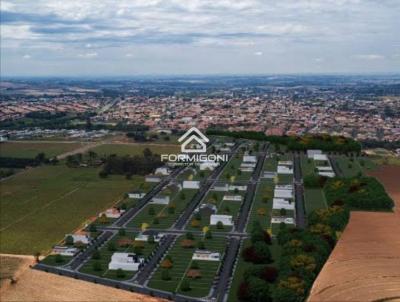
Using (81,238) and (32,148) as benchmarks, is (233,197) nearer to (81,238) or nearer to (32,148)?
(81,238)

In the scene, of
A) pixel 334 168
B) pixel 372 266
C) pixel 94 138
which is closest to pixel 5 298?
pixel 372 266

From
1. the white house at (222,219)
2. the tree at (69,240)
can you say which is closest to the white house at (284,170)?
the white house at (222,219)

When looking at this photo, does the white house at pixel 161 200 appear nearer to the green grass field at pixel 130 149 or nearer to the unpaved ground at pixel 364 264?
the unpaved ground at pixel 364 264

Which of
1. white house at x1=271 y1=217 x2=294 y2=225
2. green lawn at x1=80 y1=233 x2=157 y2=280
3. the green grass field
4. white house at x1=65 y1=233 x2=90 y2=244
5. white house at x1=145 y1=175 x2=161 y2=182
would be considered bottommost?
the green grass field

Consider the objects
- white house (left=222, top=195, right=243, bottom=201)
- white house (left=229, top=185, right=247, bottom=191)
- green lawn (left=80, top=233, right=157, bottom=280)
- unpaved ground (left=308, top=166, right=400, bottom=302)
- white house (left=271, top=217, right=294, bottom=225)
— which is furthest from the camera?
white house (left=229, top=185, right=247, bottom=191)

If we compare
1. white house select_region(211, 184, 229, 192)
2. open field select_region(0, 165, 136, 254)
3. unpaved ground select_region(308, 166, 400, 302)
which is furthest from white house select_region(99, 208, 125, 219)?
unpaved ground select_region(308, 166, 400, 302)

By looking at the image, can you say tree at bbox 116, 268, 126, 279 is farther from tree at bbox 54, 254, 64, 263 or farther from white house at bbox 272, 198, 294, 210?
white house at bbox 272, 198, 294, 210

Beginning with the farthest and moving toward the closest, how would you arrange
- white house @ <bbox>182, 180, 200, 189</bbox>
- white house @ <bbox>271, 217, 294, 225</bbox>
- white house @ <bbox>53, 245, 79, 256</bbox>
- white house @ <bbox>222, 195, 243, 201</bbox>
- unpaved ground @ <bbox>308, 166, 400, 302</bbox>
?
white house @ <bbox>182, 180, 200, 189</bbox> < white house @ <bbox>222, 195, 243, 201</bbox> < white house @ <bbox>271, 217, 294, 225</bbox> < white house @ <bbox>53, 245, 79, 256</bbox> < unpaved ground @ <bbox>308, 166, 400, 302</bbox>
